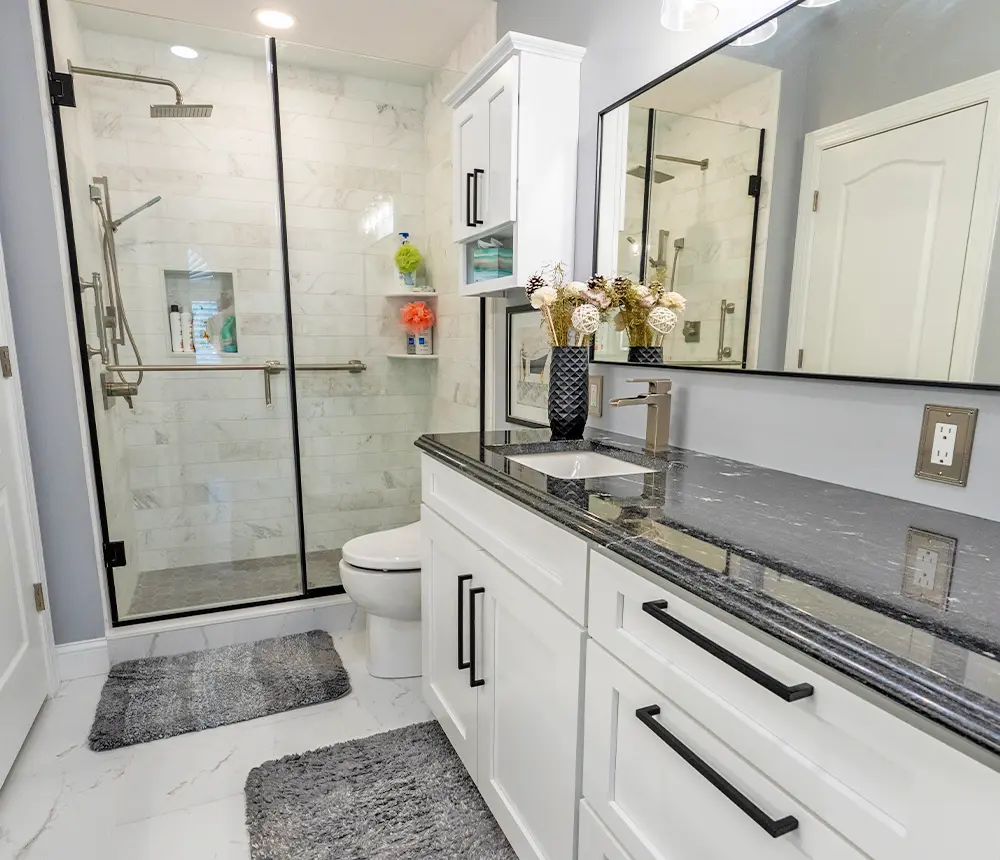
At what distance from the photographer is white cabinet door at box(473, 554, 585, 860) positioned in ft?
3.44

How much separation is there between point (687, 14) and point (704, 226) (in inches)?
20.5

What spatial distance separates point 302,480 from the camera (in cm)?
281

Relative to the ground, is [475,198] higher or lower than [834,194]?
higher

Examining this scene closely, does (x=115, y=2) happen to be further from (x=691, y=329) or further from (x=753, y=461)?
(x=753, y=461)

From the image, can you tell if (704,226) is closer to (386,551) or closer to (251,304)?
(386,551)

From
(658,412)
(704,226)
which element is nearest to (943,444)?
(658,412)

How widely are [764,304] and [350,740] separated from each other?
5.58ft

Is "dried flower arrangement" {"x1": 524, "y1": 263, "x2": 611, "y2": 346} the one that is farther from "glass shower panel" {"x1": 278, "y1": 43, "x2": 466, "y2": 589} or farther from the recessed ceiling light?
the recessed ceiling light

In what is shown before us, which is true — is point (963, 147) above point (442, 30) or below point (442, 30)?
below

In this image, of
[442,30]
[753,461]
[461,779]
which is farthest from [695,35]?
[461,779]

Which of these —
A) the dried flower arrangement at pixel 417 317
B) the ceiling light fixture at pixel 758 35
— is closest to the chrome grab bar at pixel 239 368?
the dried flower arrangement at pixel 417 317

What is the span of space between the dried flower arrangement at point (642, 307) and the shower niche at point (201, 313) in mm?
1846

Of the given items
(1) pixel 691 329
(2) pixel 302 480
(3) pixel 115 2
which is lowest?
(2) pixel 302 480

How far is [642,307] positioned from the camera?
1615 millimetres
